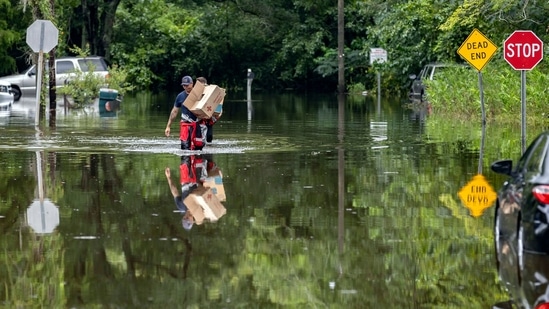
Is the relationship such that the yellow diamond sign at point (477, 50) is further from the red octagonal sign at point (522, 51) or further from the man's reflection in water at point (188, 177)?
the man's reflection in water at point (188, 177)

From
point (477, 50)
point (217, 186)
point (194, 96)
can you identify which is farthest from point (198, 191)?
point (477, 50)

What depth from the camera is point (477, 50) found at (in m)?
28.8

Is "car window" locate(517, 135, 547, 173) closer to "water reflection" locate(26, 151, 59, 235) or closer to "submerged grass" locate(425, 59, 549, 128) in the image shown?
"water reflection" locate(26, 151, 59, 235)

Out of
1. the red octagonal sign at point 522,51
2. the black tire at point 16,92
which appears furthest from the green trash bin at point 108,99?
the red octagonal sign at point 522,51

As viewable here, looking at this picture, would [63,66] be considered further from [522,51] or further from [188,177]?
[188,177]

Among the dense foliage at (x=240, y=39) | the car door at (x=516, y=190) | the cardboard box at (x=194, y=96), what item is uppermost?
the dense foliage at (x=240, y=39)

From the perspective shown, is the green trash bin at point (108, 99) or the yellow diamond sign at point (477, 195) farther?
the green trash bin at point (108, 99)

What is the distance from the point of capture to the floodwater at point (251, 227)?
9.34 metres

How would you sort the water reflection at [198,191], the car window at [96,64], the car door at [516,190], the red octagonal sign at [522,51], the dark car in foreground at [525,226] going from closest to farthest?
1. the dark car in foreground at [525,226]
2. the car door at [516,190]
3. the water reflection at [198,191]
4. the red octagonal sign at [522,51]
5. the car window at [96,64]

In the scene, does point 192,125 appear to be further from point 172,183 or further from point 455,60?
point 455,60

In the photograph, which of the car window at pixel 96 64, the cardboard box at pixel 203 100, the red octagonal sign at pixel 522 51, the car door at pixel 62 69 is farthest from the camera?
the car door at pixel 62 69

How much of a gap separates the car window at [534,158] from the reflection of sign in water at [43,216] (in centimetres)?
439

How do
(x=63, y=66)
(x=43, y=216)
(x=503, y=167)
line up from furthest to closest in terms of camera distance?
1. (x=63, y=66)
2. (x=43, y=216)
3. (x=503, y=167)

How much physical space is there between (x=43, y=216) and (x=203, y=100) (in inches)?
365
